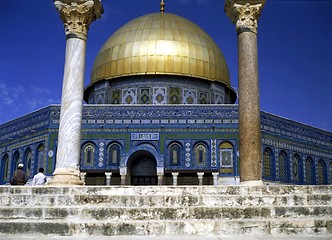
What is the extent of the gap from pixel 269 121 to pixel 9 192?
1723cm

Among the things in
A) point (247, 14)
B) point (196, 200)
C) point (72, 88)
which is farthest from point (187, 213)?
point (247, 14)

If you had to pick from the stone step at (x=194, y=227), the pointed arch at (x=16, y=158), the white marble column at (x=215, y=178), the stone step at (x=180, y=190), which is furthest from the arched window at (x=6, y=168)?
the stone step at (x=194, y=227)

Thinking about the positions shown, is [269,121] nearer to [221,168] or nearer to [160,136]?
[221,168]

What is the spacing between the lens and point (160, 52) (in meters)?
25.9

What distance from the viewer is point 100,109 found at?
23.1 metres

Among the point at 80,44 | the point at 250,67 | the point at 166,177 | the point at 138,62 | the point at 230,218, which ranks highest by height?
the point at 138,62

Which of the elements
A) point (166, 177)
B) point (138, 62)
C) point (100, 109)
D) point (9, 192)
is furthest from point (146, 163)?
point (9, 192)

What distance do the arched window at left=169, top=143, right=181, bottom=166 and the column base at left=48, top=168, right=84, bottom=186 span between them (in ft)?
42.2

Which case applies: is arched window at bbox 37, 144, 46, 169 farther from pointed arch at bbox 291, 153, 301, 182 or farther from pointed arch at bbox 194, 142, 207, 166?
pointed arch at bbox 291, 153, 301, 182

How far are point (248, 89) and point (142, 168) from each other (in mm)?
14276

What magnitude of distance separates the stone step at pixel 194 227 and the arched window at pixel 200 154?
52.3ft

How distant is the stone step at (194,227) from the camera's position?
6234mm

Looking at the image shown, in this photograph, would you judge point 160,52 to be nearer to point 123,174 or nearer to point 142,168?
point 142,168

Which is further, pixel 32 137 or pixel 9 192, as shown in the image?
pixel 32 137
